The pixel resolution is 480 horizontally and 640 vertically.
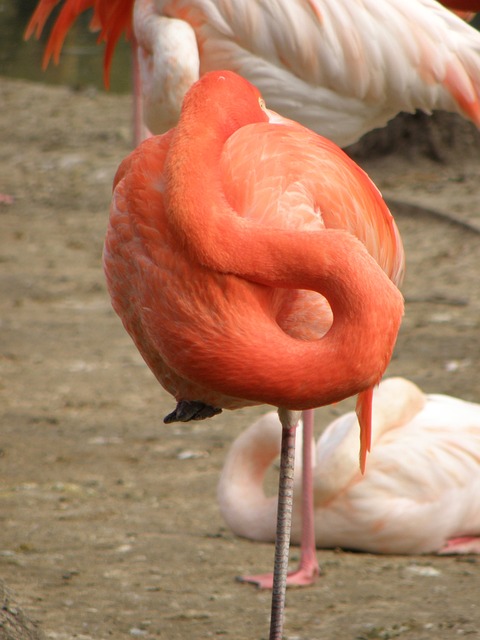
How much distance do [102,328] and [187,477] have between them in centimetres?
165

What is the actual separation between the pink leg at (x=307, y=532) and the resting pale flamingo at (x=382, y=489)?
0.12 metres

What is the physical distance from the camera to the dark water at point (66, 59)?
11.1m

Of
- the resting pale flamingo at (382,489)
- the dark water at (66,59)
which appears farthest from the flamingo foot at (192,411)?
the dark water at (66,59)

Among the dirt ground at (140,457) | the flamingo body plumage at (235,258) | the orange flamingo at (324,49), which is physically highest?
the flamingo body plumage at (235,258)

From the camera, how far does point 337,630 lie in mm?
2787

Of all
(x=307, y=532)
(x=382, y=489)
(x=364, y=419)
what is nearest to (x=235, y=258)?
(x=364, y=419)

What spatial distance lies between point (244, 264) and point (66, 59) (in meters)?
10.7

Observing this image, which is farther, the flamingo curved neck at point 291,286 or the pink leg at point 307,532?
the pink leg at point 307,532

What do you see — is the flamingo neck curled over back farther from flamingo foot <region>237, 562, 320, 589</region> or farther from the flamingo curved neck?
flamingo foot <region>237, 562, 320, 589</region>

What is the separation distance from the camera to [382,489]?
332 cm

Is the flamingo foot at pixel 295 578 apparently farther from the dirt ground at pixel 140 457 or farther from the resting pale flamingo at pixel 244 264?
the resting pale flamingo at pixel 244 264

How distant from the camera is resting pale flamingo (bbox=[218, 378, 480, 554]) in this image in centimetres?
329

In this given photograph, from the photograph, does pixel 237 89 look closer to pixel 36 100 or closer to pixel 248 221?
pixel 248 221

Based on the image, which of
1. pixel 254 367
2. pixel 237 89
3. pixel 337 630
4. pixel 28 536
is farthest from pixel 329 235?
pixel 28 536
